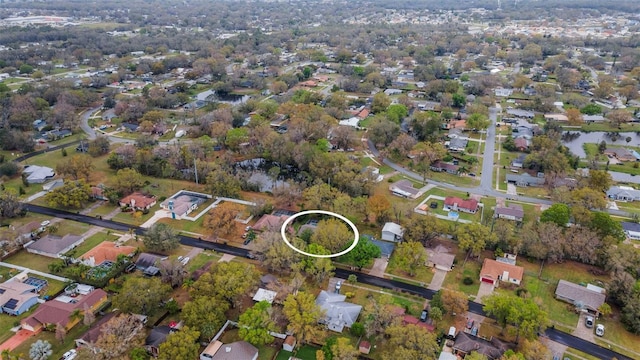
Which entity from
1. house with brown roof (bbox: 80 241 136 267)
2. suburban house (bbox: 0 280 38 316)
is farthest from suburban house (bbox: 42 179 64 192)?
suburban house (bbox: 0 280 38 316)

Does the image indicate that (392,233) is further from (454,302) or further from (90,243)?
(90,243)

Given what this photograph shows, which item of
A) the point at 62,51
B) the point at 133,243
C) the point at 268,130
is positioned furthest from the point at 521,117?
the point at 62,51

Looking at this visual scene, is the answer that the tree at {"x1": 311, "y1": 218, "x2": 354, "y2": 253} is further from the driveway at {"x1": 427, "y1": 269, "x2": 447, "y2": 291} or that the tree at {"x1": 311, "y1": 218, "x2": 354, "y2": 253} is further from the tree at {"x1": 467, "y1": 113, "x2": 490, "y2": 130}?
the tree at {"x1": 467, "y1": 113, "x2": 490, "y2": 130}

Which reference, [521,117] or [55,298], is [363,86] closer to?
[521,117]

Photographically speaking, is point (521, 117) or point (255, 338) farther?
point (521, 117)

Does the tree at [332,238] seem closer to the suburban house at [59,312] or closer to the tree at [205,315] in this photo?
the tree at [205,315]

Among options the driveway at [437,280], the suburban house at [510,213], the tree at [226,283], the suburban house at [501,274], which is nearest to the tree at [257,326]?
the tree at [226,283]

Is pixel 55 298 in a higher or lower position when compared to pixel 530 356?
lower
